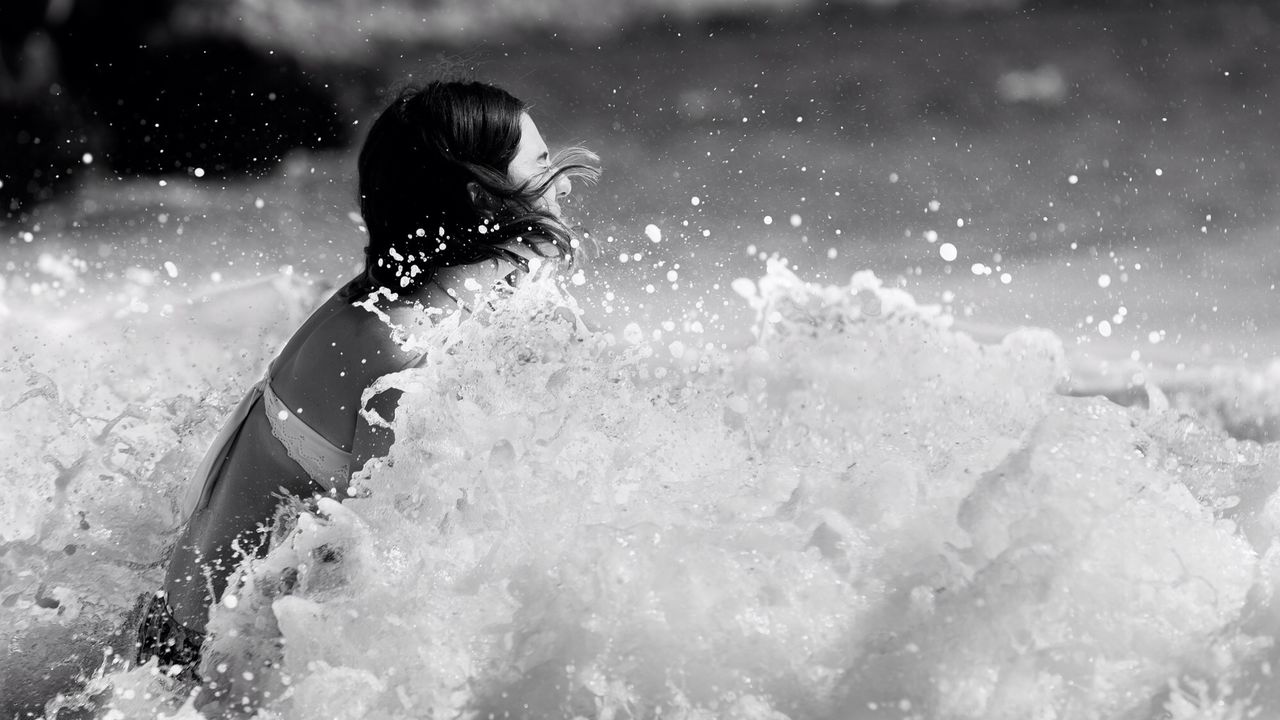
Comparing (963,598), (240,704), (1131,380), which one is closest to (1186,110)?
(1131,380)

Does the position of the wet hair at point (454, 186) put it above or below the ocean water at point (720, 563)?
above

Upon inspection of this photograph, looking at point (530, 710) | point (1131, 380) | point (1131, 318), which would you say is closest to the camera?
point (530, 710)

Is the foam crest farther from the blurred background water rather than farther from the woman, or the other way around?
the blurred background water

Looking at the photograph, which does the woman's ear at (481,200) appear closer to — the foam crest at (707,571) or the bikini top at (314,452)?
the foam crest at (707,571)

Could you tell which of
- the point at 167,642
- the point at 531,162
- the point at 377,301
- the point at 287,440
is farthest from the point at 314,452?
the point at 531,162

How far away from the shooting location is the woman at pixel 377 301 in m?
1.00

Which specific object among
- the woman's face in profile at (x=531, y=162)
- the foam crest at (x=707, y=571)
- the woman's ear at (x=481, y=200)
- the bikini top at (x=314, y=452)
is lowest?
the foam crest at (x=707, y=571)

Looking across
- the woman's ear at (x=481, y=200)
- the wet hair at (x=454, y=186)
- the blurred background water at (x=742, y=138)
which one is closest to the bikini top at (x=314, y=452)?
the wet hair at (x=454, y=186)

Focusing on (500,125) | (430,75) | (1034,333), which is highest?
(430,75)

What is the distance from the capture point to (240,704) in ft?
3.04

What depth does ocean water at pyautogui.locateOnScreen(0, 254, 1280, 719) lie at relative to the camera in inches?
34.2

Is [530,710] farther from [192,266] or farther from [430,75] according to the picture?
[192,266]

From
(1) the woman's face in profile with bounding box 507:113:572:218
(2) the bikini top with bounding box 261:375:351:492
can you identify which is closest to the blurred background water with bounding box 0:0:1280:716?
(1) the woman's face in profile with bounding box 507:113:572:218

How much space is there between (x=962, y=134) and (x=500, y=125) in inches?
79.1
